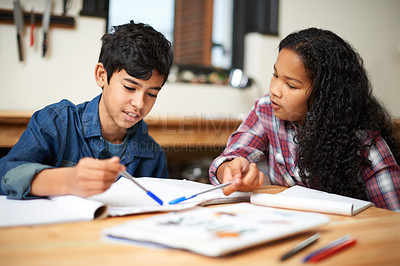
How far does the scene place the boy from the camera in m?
1.05

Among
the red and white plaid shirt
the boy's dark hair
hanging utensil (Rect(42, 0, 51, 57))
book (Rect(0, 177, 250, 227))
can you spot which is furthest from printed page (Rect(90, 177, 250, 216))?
hanging utensil (Rect(42, 0, 51, 57))

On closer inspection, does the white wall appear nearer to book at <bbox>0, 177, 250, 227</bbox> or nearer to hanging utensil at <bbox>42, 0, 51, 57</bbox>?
hanging utensil at <bbox>42, 0, 51, 57</bbox>

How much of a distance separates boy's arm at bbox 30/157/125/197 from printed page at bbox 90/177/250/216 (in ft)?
0.18

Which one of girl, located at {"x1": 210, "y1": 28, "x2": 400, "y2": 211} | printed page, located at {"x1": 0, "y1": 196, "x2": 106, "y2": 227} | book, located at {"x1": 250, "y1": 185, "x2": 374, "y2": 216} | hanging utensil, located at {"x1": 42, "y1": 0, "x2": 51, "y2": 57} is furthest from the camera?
hanging utensil, located at {"x1": 42, "y1": 0, "x2": 51, "y2": 57}

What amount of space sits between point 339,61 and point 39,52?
173cm

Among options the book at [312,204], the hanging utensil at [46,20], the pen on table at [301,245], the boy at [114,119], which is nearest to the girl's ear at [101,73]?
the boy at [114,119]

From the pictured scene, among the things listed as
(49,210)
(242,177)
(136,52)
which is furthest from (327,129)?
(49,210)

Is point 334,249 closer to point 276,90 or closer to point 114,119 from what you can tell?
point 276,90

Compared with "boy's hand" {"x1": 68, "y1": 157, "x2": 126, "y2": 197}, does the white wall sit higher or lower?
higher

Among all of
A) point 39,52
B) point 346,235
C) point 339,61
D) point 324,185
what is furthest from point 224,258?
point 39,52

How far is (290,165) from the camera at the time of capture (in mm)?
1301

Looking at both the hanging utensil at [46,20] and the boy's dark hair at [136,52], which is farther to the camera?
the hanging utensil at [46,20]

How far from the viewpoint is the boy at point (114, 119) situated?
3.44ft

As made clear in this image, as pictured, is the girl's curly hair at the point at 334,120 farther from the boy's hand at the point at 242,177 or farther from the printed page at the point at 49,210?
the printed page at the point at 49,210
